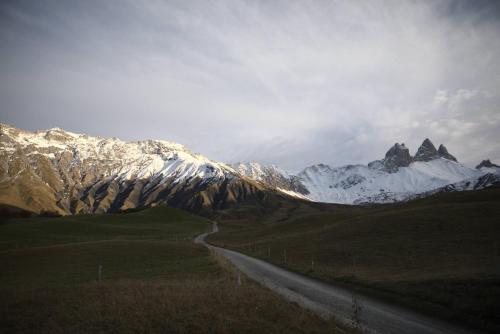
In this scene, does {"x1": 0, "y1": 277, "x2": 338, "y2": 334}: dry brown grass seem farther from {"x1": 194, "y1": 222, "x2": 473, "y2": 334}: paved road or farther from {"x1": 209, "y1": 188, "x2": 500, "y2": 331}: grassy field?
{"x1": 209, "y1": 188, "x2": 500, "y2": 331}: grassy field

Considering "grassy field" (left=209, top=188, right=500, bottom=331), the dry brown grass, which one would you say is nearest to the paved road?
"grassy field" (left=209, top=188, right=500, bottom=331)

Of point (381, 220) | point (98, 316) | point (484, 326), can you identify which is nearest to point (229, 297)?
point (98, 316)

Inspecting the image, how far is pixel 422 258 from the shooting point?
138 ft

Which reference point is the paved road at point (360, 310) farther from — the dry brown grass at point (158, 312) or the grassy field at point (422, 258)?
the dry brown grass at point (158, 312)

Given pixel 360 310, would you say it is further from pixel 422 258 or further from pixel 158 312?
pixel 422 258

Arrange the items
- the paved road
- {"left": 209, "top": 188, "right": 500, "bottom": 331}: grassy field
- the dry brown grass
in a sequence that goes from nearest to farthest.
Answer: the dry brown grass
the paved road
{"left": 209, "top": 188, "right": 500, "bottom": 331}: grassy field

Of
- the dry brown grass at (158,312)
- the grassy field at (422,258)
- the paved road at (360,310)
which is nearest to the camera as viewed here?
the dry brown grass at (158,312)

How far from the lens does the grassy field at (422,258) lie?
74.5ft

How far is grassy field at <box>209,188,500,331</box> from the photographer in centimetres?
2272

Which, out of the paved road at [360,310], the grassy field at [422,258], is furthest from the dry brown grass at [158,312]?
the grassy field at [422,258]

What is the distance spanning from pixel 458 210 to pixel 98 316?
65.2 m

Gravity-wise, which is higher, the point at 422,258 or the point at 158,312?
the point at 158,312

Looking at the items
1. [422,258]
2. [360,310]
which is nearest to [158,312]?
[360,310]

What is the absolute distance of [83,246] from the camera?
228 feet
